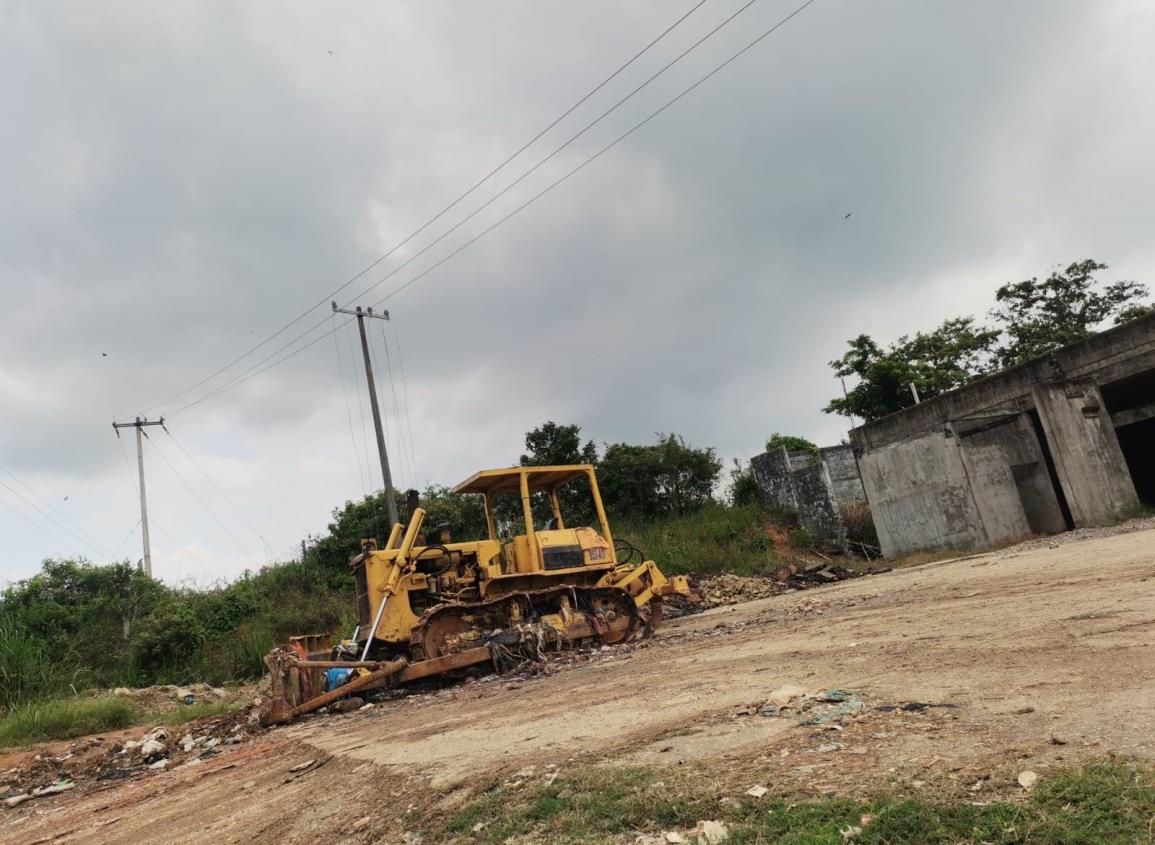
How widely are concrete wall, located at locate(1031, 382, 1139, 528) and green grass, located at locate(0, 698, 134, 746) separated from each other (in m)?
18.2

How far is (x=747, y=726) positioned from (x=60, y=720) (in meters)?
10.7

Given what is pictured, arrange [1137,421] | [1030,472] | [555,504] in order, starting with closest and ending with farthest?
1. [555,504]
2. [1030,472]
3. [1137,421]

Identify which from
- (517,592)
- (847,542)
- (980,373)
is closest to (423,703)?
(517,592)

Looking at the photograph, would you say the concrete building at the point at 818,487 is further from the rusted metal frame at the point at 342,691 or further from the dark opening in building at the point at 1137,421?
the rusted metal frame at the point at 342,691

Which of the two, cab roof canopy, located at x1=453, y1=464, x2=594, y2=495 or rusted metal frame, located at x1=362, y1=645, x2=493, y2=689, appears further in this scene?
cab roof canopy, located at x1=453, y1=464, x2=594, y2=495

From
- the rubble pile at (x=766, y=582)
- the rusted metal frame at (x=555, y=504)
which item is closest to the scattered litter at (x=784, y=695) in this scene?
the rusted metal frame at (x=555, y=504)

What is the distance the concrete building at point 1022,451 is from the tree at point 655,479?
21.6ft

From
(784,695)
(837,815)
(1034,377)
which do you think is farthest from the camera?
(1034,377)

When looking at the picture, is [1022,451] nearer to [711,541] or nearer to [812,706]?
[711,541]

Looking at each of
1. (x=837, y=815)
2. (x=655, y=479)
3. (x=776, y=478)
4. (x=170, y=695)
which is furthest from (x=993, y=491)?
(x=170, y=695)

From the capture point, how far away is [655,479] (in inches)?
1032

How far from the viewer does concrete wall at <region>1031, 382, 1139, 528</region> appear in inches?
616

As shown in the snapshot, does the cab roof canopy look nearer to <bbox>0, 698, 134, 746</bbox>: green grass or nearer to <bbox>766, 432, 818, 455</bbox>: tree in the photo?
<bbox>0, 698, 134, 746</bbox>: green grass

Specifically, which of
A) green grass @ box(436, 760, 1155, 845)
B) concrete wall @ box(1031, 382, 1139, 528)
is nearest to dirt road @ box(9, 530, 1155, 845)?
green grass @ box(436, 760, 1155, 845)
